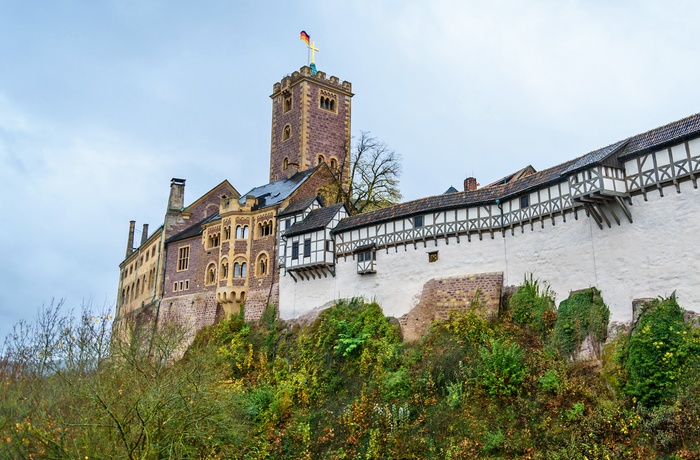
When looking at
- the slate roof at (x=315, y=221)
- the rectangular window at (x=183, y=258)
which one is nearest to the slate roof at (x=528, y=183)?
the slate roof at (x=315, y=221)

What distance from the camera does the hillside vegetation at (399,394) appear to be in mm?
17484

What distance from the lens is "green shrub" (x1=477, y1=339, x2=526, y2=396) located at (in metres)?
21.8

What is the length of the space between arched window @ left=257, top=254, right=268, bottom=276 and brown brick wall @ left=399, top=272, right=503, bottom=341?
11.6 m

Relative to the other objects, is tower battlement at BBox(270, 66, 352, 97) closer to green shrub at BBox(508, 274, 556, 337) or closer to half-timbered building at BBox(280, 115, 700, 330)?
half-timbered building at BBox(280, 115, 700, 330)

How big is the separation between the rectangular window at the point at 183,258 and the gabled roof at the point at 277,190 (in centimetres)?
568

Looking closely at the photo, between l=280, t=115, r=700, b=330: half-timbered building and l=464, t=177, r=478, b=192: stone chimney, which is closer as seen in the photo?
l=280, t=115, r=700, b=330: half-timbered building

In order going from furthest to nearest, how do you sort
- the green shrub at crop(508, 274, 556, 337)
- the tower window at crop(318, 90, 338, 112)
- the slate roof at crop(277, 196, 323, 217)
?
the tower window at crop(318, 90, 338, 112), the slate roof at crop(277, 196, 323, 217), the green shrub at crop(508, 274, 556, 337)

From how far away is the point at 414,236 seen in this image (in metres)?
30.4

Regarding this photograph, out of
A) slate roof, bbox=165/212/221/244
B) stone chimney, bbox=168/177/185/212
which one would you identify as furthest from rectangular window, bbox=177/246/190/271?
stone chimney, bbox=168/177/185/212

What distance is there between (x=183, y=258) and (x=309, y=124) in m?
13.7

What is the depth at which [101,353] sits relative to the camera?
21531 millimetres

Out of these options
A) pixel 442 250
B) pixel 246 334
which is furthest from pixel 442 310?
pixel 246 334

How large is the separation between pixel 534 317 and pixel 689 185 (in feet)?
24.4

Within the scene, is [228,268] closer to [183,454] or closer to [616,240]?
[183,454]
